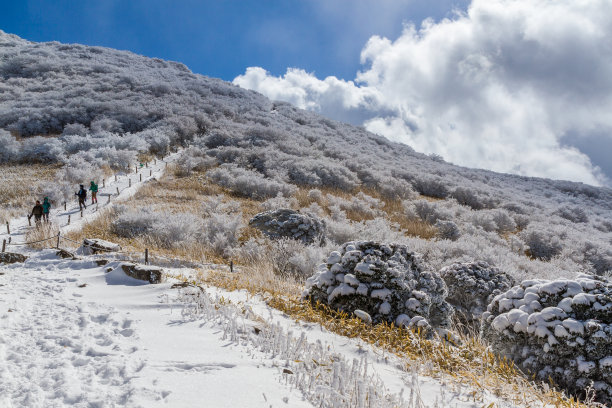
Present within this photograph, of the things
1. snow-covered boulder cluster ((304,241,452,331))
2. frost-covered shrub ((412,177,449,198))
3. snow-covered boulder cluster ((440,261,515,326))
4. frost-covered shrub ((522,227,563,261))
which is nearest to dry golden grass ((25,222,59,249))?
snow-covered boulder cluster ((304,241,452,331))

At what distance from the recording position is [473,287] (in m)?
7.70

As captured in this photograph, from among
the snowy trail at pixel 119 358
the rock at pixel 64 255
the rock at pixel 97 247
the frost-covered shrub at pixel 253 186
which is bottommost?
the snowy trail at pixel 119 358

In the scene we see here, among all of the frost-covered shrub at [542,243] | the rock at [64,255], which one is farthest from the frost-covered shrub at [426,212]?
the rock at [64,255]

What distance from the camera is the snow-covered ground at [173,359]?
2834 millimetres

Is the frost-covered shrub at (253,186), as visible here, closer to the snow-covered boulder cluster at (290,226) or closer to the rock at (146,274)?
the snow-covered boulder cluster at (290,226)

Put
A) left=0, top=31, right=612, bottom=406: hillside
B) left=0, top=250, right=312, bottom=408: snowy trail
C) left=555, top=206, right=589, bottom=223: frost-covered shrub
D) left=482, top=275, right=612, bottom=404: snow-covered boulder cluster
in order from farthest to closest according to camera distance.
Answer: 1. left=555, top=206, right=589, bottom=223: frost-covered shrub
2. left=0, top=31, right=612, bottom=406: hillside
3. left=482, top=275, right=612, bottom=404: snow-covered boulder cluster
4. left=0, top=250, right=312, bottom=408: snowy trail

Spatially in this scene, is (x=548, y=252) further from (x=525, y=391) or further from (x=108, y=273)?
(x=108, y=273)

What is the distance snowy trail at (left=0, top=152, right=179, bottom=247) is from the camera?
1347 centimetres

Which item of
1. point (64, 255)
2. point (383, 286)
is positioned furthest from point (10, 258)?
point (383, 286)

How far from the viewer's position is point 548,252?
18109 mm

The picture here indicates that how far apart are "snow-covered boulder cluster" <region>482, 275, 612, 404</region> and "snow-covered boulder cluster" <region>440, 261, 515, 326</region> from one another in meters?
2.86

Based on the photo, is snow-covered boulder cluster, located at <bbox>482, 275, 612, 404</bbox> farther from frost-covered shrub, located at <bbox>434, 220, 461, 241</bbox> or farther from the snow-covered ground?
frost-covered shrub, located at <bbox>434, 220, 461, 241</bbox>

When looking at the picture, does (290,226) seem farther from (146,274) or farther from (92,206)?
(92,206)

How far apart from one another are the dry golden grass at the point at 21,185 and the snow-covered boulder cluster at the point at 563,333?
18.4 m
